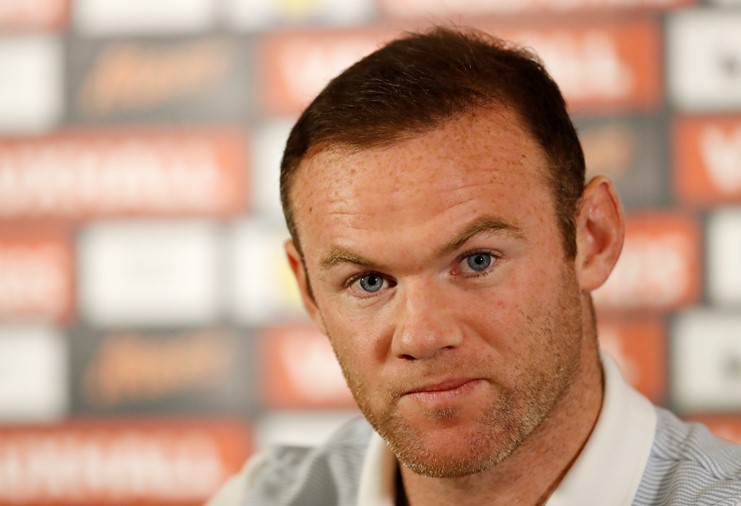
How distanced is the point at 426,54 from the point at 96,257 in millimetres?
1391

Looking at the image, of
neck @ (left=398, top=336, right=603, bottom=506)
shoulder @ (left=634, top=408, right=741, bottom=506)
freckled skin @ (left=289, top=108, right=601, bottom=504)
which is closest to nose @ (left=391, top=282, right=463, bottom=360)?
freckled skin @ (left=289, top=108, right=601, bottom=504)

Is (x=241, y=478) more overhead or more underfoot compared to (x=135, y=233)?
more underfoot

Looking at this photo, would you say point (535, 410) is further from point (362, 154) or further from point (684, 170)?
point (684, 170)

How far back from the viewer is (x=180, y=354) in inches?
91.7

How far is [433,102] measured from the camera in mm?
1134

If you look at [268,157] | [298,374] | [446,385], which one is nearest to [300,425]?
[298,374]

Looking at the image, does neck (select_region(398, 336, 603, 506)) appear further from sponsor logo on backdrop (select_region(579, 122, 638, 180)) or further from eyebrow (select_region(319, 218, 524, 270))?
sponsor logo on backdrop (select_region(579, 122, 638, 180))

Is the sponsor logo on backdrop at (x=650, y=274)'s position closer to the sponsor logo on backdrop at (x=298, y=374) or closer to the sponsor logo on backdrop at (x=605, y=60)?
the sponsor logo on backdrop at (x=605, y=60)

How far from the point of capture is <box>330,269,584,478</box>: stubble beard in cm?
111

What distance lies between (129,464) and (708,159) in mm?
1629

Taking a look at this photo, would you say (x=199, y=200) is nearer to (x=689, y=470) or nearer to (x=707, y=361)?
(x=707, y=361)

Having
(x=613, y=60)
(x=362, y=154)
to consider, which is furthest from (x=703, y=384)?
(x=362, y=154)

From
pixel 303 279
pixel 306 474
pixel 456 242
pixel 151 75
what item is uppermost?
pixel 151 75

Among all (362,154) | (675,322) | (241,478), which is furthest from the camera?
(675,322)
